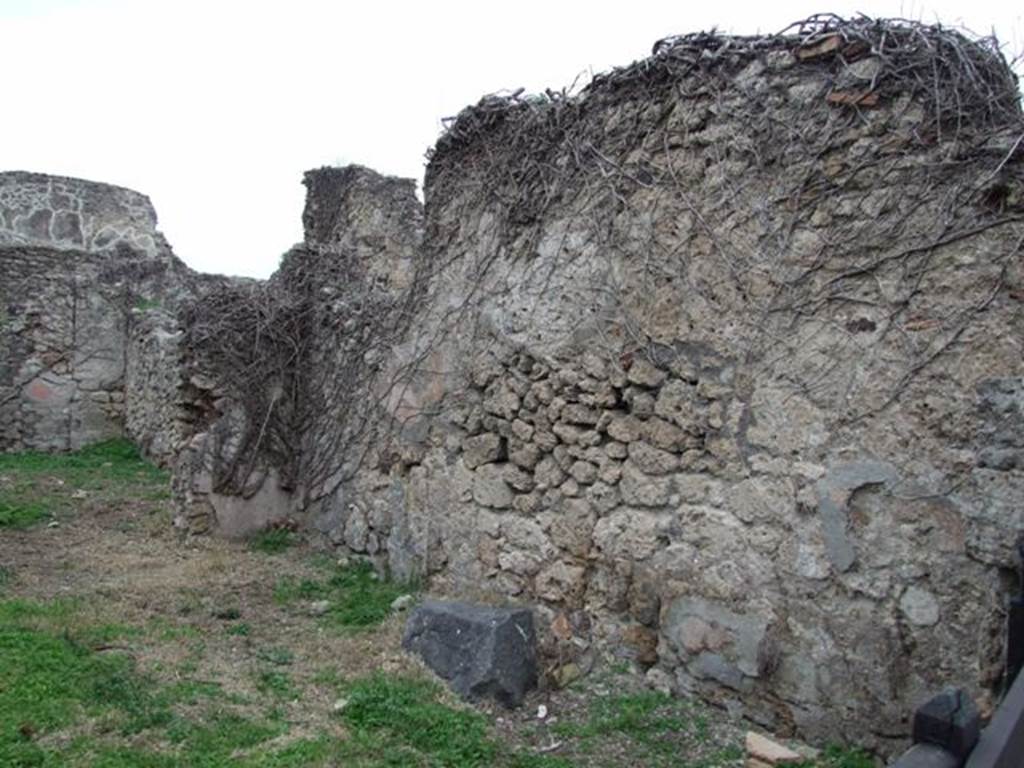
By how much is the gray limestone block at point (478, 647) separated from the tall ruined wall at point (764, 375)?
40cm

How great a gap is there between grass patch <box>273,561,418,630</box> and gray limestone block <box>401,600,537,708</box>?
0.70 m

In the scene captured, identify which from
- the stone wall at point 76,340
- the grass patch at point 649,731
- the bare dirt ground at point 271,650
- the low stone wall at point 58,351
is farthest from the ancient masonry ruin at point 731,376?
the low stone wall at point 58,351

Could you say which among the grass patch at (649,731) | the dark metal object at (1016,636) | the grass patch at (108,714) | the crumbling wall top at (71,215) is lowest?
the grass patch at (649,731)

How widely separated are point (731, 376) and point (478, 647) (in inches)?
62.6

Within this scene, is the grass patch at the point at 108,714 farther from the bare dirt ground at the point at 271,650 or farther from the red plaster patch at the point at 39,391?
the red plaster patch at the point at 39,391

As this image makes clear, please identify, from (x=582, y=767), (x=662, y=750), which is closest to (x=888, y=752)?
(x=662, y=750)

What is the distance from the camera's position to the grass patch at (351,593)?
16.0 ft

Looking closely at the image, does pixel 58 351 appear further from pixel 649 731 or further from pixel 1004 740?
pixel 1004 740

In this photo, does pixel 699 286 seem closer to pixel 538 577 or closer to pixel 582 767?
pixel 538 577

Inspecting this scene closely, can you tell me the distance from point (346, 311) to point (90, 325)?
6774mm

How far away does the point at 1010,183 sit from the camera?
10.4 feet

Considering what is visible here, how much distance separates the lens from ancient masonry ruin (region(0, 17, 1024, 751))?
322 cm

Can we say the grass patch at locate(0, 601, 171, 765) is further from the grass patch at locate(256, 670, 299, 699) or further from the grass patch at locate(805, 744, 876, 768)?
the grass patch at locate(805, 744, 876, 768)

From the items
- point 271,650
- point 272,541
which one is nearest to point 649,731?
point 271,650
